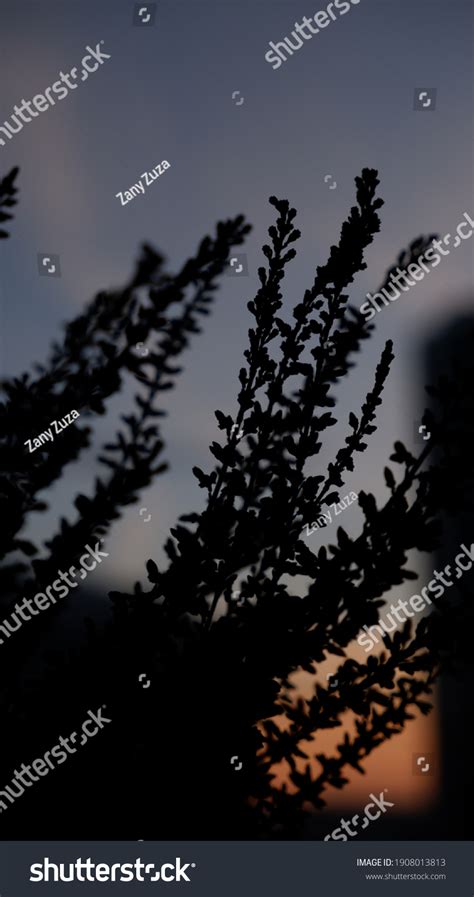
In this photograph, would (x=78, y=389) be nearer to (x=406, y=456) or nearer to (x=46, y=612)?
(x=46, y=612)

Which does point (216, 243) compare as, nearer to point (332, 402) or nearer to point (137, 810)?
point (332, 402)

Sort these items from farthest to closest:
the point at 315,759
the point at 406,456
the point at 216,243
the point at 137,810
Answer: the point at 315,759, the point at 216,243, the point at 406,456, the point at 137,810

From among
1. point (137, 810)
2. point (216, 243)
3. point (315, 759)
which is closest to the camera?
point (137, 810)

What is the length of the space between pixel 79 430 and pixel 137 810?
87 centimetres

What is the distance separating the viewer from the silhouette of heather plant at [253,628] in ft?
4.60

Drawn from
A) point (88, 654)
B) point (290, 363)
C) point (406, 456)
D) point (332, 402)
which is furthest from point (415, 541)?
point (88, 654)

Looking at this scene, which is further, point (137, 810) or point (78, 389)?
point (78, 389)

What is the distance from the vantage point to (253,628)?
58.0 inches

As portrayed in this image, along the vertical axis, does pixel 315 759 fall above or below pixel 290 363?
below

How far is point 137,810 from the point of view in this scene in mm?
1434

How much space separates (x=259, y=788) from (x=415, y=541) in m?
0.62

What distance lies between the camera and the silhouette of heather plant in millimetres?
1402

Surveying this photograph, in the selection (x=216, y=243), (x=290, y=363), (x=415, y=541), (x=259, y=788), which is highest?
(x=216, y=243)
